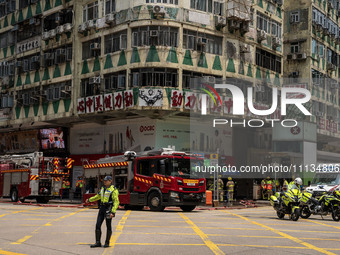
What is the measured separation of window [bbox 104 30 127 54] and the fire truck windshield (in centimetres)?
1451

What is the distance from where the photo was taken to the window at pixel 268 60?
41.3 metres

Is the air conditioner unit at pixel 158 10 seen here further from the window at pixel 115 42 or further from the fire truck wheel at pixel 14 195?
the fire truck wheel at pixel 14 195

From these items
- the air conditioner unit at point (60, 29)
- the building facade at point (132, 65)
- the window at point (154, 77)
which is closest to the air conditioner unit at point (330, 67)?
the building facade at point (132, 65)

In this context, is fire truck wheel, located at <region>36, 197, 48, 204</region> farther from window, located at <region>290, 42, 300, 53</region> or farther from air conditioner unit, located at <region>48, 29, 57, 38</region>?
window, located at <region>290, 42, 300, 53</region>

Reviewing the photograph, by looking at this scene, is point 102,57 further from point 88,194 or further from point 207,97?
point 88,194

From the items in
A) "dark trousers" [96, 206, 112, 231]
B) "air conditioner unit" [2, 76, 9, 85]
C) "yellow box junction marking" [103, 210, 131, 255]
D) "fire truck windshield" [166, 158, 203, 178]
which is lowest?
"yellow box junction marking" [103, 210, 131, 255]

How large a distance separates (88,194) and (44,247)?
56.5 feet

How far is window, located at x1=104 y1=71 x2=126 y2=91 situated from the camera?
35.8m

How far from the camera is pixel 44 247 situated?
35.9 ft

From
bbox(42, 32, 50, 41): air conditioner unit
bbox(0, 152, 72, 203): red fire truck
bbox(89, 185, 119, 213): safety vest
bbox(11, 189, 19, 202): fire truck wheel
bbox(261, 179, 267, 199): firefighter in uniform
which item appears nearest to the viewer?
bbox(89, 185, 119, 213): safety vest

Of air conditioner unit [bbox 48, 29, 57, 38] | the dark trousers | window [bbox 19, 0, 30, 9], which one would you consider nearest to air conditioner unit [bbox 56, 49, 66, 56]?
air conditioner unit [bbox 48, 29, 57, 38]

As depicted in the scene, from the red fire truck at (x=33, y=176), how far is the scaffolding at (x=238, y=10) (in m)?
15.4

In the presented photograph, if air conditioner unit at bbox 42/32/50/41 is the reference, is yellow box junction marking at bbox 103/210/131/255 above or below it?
below

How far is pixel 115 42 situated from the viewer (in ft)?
120
